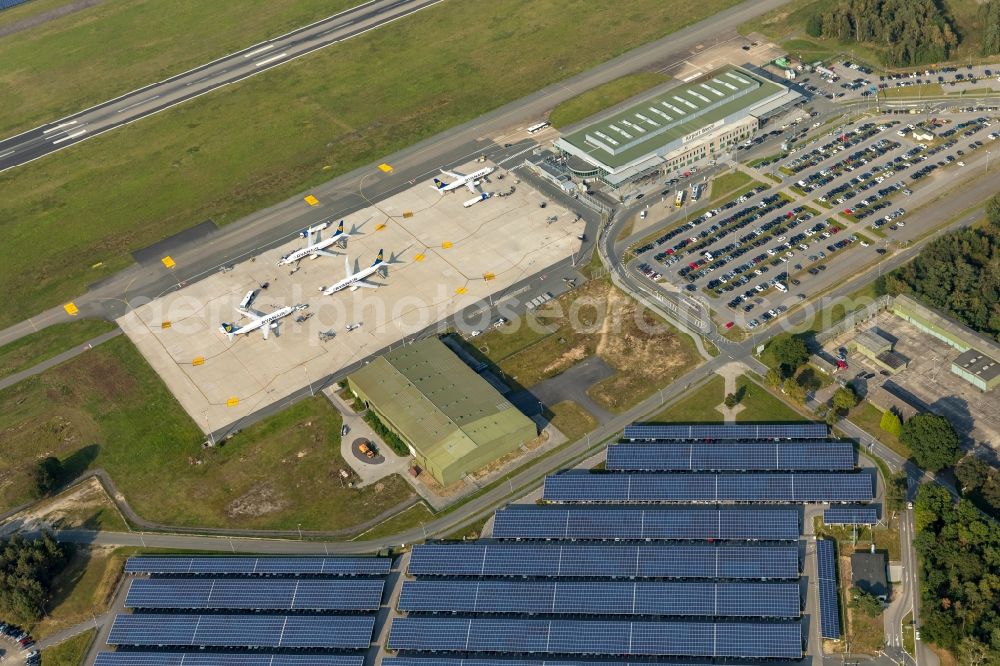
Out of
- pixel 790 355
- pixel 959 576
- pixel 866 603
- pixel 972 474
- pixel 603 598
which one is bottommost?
pixel 603 598

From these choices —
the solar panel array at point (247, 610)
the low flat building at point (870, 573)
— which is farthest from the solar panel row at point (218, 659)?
the low flat building at point (870, 573)

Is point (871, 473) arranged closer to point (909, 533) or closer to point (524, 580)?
point (909, 533)

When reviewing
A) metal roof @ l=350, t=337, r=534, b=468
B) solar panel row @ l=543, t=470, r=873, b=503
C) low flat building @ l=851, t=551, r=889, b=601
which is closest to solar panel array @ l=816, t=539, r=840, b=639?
low flat building @ l=851, t=551, r=889, b=601

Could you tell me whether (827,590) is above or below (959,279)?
below

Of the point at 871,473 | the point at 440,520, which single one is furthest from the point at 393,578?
the point at 871,473

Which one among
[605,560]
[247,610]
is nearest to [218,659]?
[247,610]

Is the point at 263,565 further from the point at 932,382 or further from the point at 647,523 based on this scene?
the point at 932,382

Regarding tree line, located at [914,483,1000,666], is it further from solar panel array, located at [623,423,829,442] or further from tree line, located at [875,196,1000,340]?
tree line, located at [875,196,1000,340]
